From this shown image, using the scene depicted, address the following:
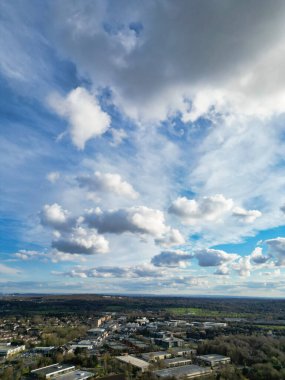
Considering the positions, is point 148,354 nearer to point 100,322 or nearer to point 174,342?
point 174,342

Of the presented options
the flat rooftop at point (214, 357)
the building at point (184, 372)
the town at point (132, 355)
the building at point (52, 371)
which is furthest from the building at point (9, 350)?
the flat rooftop at point (214, 357)

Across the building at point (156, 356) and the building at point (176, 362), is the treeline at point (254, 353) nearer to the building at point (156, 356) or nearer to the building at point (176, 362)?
the building at point (176, 362)

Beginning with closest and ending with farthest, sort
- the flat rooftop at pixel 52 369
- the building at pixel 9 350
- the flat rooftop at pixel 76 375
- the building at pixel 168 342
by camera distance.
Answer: the flat rooftop at pixel 76 375 < the flat rooftop at pixel 52 369 < the building at pixel 9 350 < the building at pixel 168 342

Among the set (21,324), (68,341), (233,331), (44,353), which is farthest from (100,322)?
(44,353)

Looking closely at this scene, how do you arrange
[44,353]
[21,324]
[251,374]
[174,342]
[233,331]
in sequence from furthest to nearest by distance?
[21,324] → [233,331] → [174,342] → [44,353] → [251,374]

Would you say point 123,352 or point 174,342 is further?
point 174,342

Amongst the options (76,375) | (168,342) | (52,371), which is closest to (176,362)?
(76,375)

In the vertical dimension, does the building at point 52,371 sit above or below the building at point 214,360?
below
